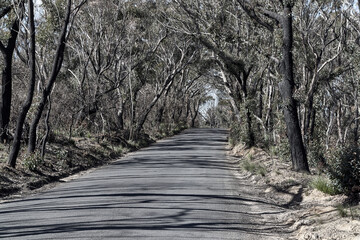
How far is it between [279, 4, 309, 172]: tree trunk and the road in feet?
7.62

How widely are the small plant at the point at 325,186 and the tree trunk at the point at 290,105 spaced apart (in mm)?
3835

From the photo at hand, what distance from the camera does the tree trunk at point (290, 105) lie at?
54.5ft

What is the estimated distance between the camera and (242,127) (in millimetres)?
27141

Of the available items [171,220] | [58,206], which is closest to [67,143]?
[58,206]

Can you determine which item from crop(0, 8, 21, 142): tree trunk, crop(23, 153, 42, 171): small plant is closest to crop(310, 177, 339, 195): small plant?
crop(23, 153, 42, 171): small plant

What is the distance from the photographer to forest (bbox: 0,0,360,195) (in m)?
17.1

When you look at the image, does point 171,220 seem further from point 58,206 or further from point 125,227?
point 58,206

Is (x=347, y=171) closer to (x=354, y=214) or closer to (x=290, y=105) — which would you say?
(x=354, y=214)

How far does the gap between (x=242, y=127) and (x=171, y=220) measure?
18441 millimetres

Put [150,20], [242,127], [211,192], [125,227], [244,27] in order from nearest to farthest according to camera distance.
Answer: [125,227] → [211,192] → [242,127] → [244,27] → [150,20]

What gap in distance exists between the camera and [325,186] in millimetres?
12125

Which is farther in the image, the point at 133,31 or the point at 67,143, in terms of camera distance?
the point at 133,31

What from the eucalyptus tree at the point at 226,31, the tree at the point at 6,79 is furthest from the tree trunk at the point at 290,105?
the tree at the point at 6,79

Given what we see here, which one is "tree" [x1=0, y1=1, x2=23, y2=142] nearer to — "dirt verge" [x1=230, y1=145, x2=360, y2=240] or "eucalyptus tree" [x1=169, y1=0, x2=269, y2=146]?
"eucalyptus tree" [x1=169, y1=0, x2=269, y2=146]
